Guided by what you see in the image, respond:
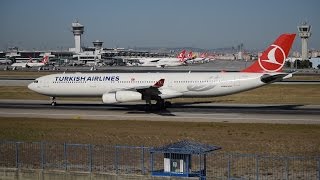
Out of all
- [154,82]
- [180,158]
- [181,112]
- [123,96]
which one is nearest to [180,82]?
[154,82]

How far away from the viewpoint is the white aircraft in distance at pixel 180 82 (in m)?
49.5

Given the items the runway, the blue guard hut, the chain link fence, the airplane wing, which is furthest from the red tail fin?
the blue guard hut

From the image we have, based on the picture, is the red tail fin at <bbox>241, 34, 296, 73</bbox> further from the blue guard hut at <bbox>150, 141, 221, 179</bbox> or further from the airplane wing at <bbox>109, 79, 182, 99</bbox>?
the blue guard hut at <bbox>150, 141, 221, 179</bbox>

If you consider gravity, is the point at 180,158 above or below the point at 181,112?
above

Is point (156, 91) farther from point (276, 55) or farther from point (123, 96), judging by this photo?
point (276, 55)

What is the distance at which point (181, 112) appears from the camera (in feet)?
164

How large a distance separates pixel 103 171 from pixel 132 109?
1118 inches

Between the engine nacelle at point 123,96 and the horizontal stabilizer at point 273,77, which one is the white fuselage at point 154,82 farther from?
the engine nacelle at point 123,96

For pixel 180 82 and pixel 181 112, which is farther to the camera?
pixel 180 82

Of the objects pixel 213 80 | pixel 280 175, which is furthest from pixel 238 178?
pixel 213 80

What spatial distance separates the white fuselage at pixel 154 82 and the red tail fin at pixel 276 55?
1574mm

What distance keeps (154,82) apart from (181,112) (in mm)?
4934

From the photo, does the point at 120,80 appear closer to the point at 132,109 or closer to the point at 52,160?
the point at 132,109

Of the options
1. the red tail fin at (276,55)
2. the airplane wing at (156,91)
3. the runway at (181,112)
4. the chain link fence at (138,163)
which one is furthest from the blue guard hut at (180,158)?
the red tail fin at (276,55)
